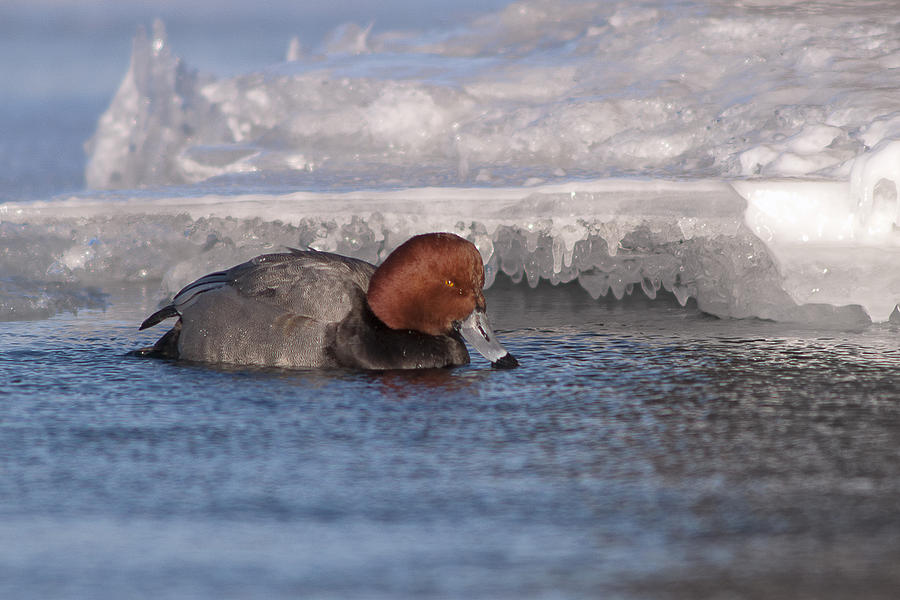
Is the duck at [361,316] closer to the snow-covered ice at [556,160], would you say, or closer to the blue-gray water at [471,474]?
the blue-gray water at [471,474]

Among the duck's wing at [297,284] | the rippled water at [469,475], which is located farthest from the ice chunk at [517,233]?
the duck's wing at [297,284]

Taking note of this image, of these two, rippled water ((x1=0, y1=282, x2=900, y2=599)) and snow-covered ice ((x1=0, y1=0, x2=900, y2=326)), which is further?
snow-covered ice ((x1=0, y1=0, x2=900, y2=326))

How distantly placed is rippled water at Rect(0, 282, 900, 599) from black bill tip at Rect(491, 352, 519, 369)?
60 mm

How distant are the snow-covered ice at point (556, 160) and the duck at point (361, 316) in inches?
55.5

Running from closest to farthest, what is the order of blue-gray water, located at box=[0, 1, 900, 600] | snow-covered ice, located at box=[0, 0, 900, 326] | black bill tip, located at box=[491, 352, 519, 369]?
blue-gray water, located at box=[0, 1, 900, 600]
black bill tip, located at box=[491, 352, 519, 369]
snow-covered ice, located at box=[0, 0, 900, 326]

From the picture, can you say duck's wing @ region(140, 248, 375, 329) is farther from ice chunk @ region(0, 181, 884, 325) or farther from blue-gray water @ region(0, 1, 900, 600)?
ice chunk @ region(0, 181, 884, 325)

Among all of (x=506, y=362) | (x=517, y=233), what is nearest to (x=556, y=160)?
(x=517, y=233)

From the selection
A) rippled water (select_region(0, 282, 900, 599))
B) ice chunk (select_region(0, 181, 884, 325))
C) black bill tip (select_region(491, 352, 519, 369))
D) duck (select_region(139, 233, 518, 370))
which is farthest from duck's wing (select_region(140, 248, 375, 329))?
ice chunk (select_region(0, 181, 884, 325))

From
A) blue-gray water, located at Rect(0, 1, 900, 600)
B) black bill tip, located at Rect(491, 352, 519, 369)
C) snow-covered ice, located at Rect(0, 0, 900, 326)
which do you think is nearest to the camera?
blue-gray water, located at Rect(0, 1, 900, 600)

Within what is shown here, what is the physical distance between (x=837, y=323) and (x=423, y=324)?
84.1 inches

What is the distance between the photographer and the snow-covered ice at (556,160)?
5.91m

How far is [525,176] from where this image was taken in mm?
7016

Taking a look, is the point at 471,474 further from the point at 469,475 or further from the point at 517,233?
the point at 517,233

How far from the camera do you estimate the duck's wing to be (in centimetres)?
492
